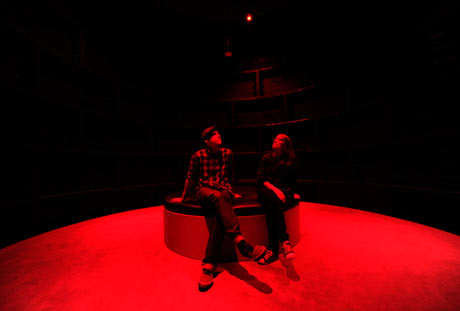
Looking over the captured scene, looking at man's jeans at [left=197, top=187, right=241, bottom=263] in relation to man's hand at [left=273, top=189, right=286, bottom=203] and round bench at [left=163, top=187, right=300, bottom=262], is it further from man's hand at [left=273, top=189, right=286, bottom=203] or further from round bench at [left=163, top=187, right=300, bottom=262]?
man's hand at [left=273, top=189, right=286, bottom=203]

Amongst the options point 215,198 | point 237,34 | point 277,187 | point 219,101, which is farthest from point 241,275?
point 237,34

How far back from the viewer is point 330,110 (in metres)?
3.97

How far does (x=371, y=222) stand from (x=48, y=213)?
4353mm

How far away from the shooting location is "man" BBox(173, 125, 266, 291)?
1391 millimetres

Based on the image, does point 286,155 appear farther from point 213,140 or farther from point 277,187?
point 213,140

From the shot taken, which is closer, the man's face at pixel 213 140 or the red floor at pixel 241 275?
the red floor at pixel 241 275

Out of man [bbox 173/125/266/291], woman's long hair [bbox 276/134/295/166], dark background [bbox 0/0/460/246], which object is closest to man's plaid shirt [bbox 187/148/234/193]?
man [bbox 173/125/266/291]

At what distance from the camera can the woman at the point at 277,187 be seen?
1693 mm

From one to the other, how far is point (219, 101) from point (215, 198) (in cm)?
316

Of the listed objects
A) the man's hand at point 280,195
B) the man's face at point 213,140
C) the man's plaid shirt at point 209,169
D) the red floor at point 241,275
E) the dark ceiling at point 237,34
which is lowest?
the red floor at point 241,275

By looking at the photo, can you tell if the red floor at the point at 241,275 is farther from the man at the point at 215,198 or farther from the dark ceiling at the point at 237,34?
the dark ceiling at the point at 237,34

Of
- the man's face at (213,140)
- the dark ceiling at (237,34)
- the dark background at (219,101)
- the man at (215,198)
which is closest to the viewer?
the man at (215,198)

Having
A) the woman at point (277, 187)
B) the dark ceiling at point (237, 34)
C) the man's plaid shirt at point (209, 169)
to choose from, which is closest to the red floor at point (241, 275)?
the woman at point (277, 187)

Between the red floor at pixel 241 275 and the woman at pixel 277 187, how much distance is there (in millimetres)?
227
